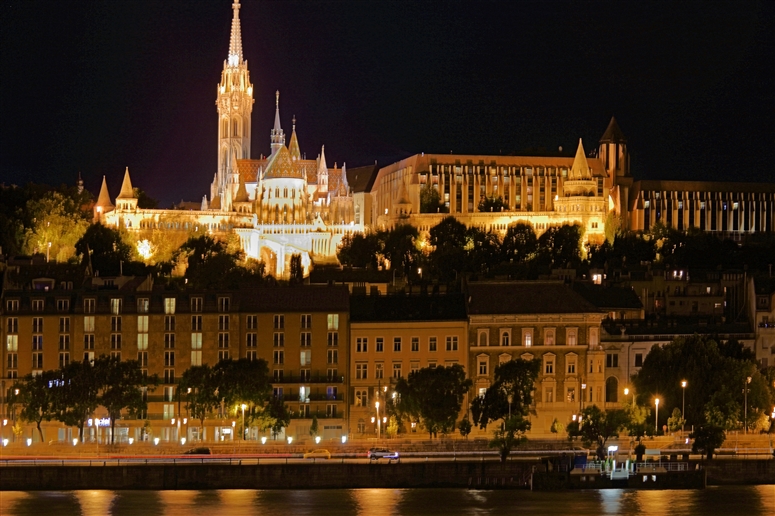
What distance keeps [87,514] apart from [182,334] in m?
25.7

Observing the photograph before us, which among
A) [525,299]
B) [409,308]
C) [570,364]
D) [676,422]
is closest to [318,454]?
[676,422]

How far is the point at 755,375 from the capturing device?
107812 mm

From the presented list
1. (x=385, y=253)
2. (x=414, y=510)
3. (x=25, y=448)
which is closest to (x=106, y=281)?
(x=25, y=448)

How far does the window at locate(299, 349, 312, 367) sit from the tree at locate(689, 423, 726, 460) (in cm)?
2244

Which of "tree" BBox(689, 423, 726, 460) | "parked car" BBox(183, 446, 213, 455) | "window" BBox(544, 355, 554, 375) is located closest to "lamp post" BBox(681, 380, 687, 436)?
"tree" BBox(689, 423, 726, 460)

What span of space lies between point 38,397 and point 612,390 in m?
30.6

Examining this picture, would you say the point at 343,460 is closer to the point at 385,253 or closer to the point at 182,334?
the point at 182,334

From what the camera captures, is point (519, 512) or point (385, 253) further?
point (385, 253)

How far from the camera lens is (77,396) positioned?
4021 inches

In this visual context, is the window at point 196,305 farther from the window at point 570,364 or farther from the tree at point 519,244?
the tree at point 519,244

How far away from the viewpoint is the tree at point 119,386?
102375 mm

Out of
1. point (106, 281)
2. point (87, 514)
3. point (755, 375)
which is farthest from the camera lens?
point (106, 281)

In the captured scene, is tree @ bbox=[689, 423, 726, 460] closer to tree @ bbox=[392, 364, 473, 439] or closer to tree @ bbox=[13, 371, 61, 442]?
tree @ bbox=[392, 364, 473, 439]

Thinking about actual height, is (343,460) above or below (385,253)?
below
